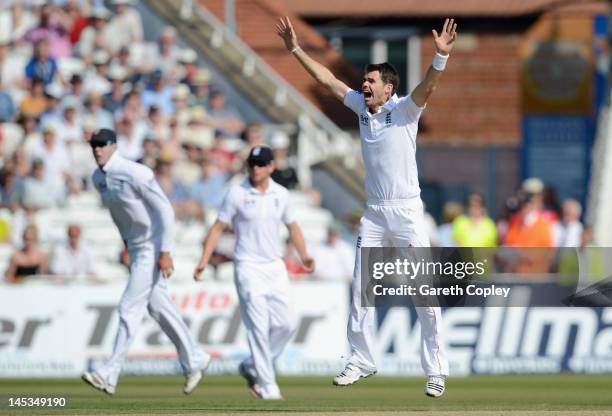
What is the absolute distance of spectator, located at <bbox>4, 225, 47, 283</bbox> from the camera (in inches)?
788

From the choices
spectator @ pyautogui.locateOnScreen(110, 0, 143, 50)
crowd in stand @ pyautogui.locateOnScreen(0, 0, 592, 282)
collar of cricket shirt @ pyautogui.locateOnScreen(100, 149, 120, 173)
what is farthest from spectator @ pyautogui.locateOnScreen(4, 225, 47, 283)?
collar of cricket shirt @ pyautogui.locateOnScreen(100, 149, 120, 173)

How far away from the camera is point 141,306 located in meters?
14.9

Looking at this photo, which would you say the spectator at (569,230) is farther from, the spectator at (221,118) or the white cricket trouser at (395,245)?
the white cricket trouser at (395,245)

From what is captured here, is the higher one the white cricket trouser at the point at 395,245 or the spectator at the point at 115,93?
the spectator at the point at 115,93

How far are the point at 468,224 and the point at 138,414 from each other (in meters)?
8.92

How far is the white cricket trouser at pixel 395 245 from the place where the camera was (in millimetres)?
12539

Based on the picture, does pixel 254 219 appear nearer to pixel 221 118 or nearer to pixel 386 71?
pixel 386 71

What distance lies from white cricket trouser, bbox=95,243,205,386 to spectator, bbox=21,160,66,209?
249 inches

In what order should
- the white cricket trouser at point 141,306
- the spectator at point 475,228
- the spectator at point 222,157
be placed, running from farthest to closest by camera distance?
the spectator at point 222,157 < the spectator at point 475,228 < the white cricket trouser at point 141,306

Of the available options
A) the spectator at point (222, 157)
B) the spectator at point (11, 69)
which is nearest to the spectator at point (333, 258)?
the spectator at point (222, 157)

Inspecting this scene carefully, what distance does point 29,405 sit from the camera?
14.1 metres


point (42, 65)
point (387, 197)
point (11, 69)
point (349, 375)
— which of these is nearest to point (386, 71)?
point (387, 197)

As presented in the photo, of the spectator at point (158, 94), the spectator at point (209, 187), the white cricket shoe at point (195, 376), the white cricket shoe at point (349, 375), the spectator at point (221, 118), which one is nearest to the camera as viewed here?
the white cricket shoe at point (349, 375)

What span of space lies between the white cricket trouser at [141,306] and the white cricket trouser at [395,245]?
109 inches
